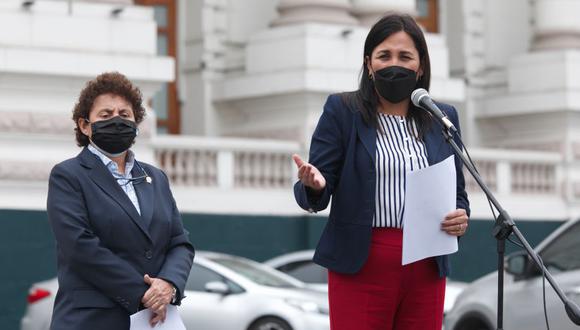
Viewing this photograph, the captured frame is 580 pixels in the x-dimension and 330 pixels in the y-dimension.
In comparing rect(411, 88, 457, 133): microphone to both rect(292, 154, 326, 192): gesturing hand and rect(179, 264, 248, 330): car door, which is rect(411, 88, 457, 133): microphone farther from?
rect(179, 264, 248, 330): car door

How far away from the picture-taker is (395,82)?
6.58m

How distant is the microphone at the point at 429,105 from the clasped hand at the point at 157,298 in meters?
1.33

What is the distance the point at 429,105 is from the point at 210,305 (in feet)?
30.3

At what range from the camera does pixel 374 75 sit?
6668mm

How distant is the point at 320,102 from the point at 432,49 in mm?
1957

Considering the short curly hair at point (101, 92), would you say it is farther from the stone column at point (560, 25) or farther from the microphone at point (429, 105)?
the stone column at point (560, 25)

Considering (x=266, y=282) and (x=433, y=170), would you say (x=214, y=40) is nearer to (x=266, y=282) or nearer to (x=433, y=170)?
(x=266, y=282)

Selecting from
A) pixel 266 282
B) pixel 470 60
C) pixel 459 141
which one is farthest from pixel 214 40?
pixel 459 141

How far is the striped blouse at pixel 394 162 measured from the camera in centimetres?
655

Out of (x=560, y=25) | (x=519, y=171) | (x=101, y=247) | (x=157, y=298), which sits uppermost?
(x=560, y=25)

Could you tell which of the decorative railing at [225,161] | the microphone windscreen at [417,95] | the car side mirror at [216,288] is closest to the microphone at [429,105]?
the microphone windscreen at [417,95]

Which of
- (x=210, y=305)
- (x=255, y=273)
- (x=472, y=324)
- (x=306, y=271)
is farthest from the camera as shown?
(x=306, y=271)

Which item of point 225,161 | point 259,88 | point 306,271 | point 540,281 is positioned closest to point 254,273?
point 306,271

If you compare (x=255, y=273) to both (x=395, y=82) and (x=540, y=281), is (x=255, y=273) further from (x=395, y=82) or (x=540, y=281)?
(x=395, y=82)
